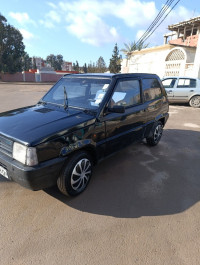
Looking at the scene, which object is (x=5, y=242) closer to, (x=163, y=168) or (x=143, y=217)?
(x=143, y=217)

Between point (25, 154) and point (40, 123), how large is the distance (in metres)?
0.51

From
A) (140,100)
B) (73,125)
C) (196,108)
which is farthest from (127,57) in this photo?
(73,125)

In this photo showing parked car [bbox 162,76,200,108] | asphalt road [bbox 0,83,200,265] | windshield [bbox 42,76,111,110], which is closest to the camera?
asphalt road [bbox 0,83,200,265]

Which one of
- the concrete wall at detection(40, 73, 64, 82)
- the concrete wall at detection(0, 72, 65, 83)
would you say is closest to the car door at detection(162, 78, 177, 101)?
the concrete wall at detection(0, 72, 65, 83)

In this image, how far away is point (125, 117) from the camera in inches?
123

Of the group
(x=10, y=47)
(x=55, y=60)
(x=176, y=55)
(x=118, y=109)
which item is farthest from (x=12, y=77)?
(x=55, y=60)

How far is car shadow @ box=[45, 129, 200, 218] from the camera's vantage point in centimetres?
245

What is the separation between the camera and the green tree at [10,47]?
35219 millimetres

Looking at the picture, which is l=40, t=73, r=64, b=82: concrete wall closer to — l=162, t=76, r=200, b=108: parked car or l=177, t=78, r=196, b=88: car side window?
l=162, t=76, r=200, b=108: parked car

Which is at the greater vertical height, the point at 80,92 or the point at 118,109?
the point at 80,92

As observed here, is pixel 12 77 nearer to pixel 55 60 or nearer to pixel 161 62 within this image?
pixel 161 62

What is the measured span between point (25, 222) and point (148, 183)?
2.00 meters

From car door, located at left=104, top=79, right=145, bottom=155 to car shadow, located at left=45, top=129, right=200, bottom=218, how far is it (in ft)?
1.68

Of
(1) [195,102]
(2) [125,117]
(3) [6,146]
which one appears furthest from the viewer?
(1) [195,102]
